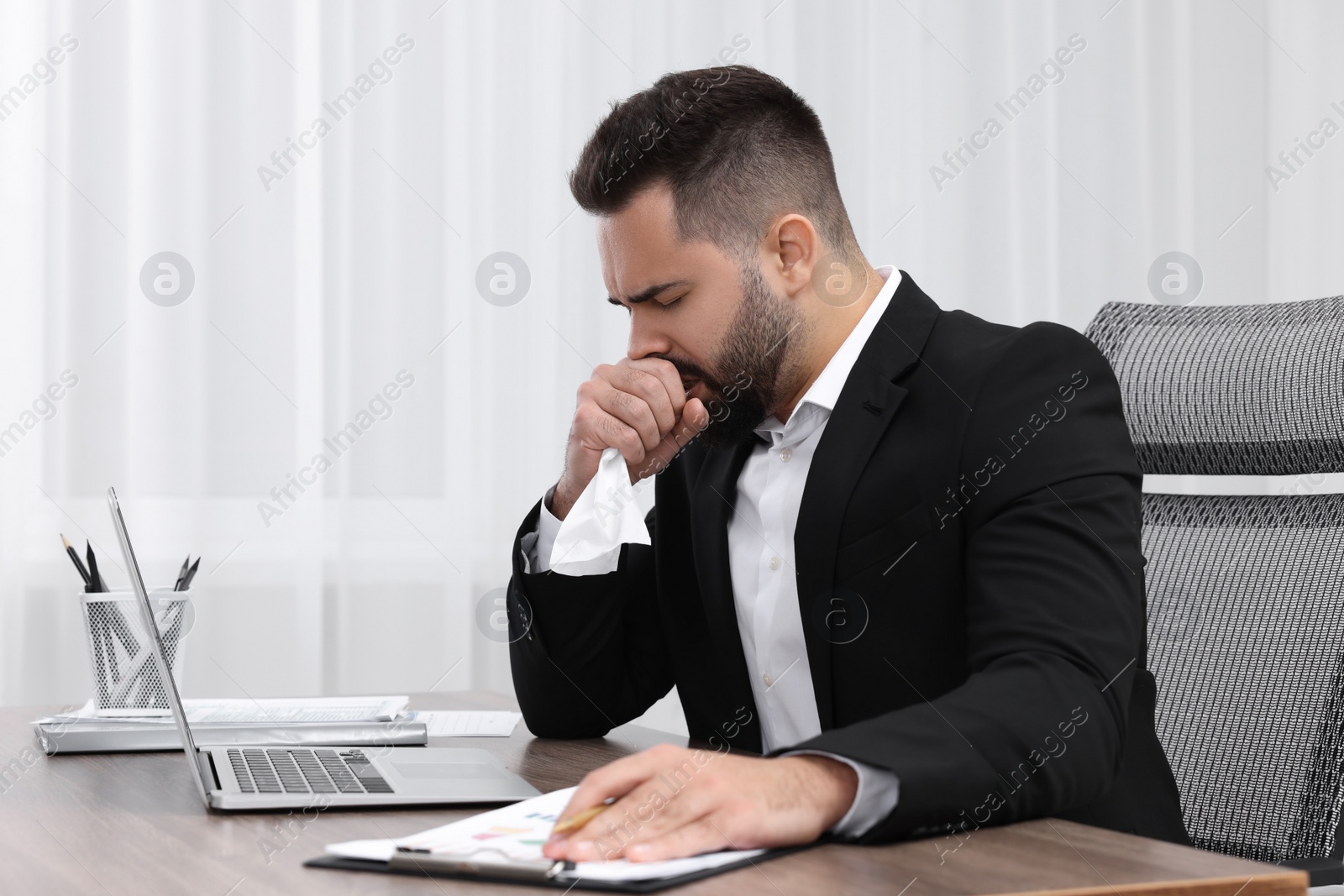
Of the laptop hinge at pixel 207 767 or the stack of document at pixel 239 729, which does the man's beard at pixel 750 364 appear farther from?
the laptop hinge at pixel 207 767

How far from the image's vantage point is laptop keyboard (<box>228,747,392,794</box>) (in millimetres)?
901

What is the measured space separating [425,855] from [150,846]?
21 centimetres

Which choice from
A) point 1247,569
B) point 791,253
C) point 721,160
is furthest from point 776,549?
point 1247,569

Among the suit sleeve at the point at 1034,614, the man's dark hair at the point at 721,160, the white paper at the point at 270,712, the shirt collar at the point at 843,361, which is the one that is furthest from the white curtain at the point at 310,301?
the suit sleeve at the point at 1034,614

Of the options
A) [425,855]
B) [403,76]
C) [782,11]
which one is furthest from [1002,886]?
[782,11]

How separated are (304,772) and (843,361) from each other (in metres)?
0.67

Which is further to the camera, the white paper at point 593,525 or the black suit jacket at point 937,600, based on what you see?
the white paper at point 593,525

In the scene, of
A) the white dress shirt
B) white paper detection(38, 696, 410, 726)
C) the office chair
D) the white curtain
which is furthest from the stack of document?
the white curtain

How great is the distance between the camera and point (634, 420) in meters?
1.29

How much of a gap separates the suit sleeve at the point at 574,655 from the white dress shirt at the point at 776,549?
0.03 metres

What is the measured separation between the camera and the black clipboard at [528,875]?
628 millimetres

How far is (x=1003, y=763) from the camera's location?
787 mm

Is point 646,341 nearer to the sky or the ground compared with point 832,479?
nearer to the sky

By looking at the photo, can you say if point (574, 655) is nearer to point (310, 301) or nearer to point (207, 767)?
point (207, 767)
